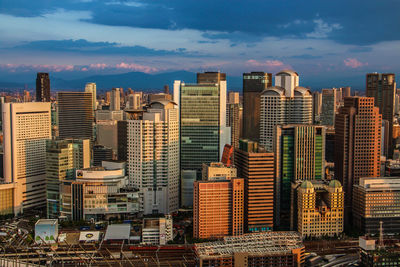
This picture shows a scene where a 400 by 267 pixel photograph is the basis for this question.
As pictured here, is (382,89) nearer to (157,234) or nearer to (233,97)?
(233,97)

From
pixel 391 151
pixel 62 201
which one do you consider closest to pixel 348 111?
pixel 62 201

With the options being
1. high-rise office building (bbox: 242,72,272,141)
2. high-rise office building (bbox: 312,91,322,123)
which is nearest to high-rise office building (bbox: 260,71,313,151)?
high-rise office building (bbox: 242,72,272,141)

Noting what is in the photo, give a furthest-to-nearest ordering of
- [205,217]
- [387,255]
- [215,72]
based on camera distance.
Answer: [215,72] < [205,217] < [387,255]

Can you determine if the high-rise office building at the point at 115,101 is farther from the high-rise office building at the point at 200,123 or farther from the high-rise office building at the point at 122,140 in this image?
the high-rise office building at the point at 200,123

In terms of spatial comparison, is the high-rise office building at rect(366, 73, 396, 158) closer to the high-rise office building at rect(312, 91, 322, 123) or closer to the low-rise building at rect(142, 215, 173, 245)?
the high-rise office building at rect(312, 91, 322, 123)

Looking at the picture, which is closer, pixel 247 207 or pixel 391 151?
pixel 247 207

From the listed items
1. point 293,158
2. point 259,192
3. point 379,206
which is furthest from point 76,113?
point 379,206

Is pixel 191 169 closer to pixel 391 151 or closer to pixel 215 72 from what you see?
pixel 215 72
